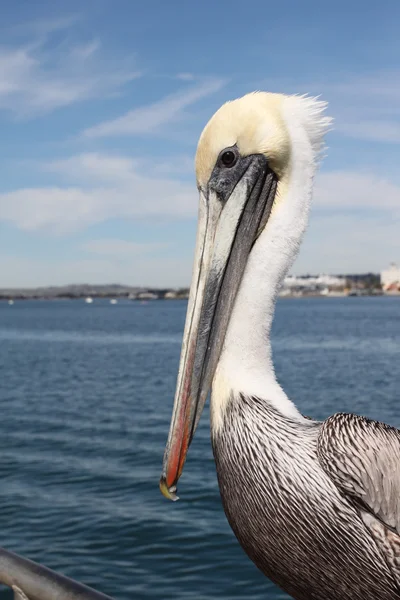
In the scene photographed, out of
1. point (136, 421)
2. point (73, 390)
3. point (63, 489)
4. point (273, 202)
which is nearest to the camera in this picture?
point (273, 202)

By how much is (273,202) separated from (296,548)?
49.3 inches

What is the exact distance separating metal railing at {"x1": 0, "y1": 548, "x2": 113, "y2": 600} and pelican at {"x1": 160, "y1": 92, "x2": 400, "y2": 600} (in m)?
0.49

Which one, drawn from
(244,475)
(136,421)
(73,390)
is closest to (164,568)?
(244,475)

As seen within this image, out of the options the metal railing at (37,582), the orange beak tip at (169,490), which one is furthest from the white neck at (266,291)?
the metal railing at (37,582)

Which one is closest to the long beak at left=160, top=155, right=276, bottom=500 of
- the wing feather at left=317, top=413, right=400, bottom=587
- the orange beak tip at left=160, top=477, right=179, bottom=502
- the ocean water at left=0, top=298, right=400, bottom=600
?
the orange beak tip at left=160, top=477, right=179, bottom=502

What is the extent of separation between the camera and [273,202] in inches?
112

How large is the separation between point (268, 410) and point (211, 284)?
0.50 meters

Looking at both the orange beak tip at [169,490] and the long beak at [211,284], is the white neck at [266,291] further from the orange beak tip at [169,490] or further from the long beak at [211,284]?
the orange beak tip at [169,490]

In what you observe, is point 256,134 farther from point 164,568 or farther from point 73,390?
point 73,390

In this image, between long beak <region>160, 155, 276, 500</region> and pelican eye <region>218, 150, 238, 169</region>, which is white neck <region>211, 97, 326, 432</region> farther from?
pelican eye <region>218, 150, 238, 169</region>

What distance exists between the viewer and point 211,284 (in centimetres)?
266

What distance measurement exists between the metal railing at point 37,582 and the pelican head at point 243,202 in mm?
784

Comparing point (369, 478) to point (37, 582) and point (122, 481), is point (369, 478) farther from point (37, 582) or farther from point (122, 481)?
point (122, 481)

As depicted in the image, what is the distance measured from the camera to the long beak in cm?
250
